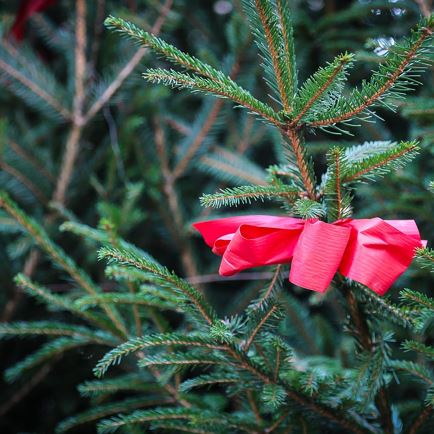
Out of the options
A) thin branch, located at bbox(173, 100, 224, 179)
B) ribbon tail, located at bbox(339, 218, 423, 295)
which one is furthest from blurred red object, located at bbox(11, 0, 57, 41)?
ribbon tail, located at bbox(339, 218, 423, 295)

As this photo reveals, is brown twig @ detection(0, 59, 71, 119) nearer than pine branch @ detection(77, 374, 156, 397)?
No

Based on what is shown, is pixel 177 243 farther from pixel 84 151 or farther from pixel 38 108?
pixel 38 108

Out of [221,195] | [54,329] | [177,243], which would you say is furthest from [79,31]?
[221,195]

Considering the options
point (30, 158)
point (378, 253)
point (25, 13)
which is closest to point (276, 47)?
point (378, 253)

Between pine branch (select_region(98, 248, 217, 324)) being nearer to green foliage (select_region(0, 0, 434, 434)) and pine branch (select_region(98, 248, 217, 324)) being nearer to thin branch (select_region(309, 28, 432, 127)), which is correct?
green foliage (select_region(0, 0, 434, 434))

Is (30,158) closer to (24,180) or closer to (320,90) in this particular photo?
(24,180)
